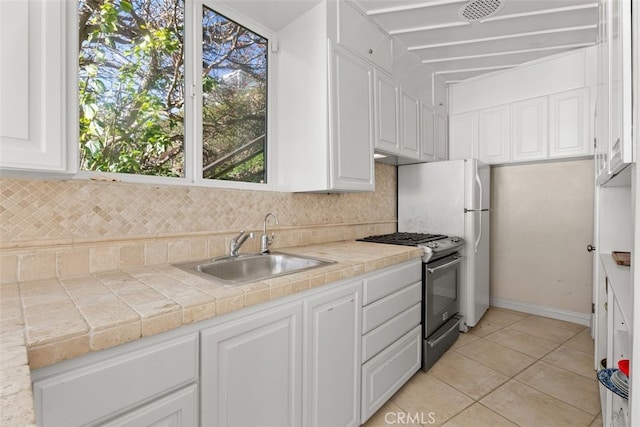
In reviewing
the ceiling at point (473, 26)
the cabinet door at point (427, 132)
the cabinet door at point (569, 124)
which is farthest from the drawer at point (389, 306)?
the cabinet door at point (569, 124)

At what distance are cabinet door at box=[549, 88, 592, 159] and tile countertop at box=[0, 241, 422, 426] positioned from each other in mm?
2674

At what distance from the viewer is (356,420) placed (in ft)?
5.05

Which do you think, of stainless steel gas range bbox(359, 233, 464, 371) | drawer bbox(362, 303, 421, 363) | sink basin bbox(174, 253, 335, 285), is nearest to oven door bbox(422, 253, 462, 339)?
stainless steel gas range bbox(359, 233, 464, 371)

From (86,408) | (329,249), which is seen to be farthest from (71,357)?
(329,249)

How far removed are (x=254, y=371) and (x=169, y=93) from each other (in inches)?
58.4

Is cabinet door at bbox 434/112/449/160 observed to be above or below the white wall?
above

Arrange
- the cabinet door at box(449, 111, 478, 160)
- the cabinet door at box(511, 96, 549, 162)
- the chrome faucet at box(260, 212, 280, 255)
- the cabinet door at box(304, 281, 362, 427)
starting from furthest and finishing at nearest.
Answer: the cabinet door at box(449, 111, 478, 160), the cabinet door at box(511, 96, 549, 162), the chrome faucet at box(260, 212, 280, 255), the cabinet door at box(304, 281, 362, 427)

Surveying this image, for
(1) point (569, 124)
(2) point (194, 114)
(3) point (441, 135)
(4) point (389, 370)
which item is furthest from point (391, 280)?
(1) point (569, 124)

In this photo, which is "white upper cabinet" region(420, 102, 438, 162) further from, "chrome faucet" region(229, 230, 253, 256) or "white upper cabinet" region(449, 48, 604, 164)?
"chrome faucet" region(229, 230, 253, 256)

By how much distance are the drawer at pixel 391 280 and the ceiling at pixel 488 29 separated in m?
1.79

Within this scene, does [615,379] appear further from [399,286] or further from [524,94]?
[524,94]

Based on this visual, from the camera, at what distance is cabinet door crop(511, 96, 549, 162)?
9.43 feet

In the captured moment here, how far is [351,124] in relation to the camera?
205cm

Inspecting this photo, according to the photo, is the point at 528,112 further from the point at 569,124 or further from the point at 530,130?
the point at 569,124
